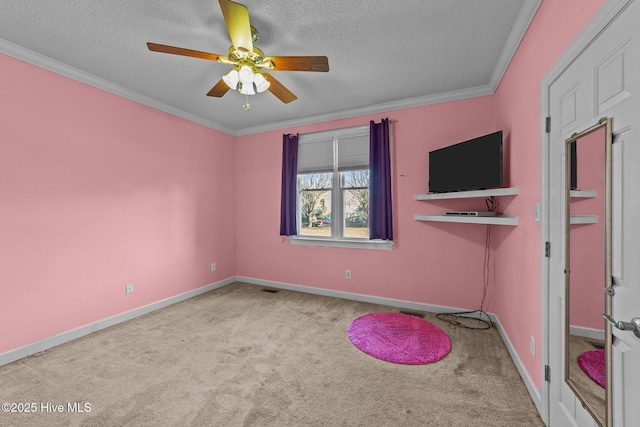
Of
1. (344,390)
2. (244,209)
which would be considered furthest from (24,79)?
(344,390)

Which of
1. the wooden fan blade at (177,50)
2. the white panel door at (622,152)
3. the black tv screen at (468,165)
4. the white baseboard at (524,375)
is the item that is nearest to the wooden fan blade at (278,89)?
the wooden fan blade at (177,50)

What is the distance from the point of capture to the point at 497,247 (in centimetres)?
300

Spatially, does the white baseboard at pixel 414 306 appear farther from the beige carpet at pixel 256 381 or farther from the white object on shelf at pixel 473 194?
the white object on shelf at pixel 473 194

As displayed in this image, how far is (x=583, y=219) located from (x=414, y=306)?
8.29ft

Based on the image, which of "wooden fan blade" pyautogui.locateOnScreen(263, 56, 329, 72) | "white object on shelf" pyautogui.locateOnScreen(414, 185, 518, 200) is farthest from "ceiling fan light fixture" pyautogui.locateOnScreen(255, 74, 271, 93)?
"white object on shelf" pyautogui.locateOnScreen(414, 185, 518, 200)

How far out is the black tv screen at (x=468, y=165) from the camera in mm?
2459

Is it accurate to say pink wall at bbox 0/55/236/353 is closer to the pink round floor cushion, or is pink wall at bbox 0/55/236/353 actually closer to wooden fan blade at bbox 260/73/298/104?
wooden fan blade at bbox 260/73/298/104

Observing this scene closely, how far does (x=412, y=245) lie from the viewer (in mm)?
3537

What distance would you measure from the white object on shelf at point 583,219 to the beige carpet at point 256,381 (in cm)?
132

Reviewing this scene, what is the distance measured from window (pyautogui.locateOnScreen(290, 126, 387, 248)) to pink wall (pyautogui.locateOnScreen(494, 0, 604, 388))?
1.63 m

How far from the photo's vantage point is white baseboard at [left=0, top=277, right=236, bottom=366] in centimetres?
234

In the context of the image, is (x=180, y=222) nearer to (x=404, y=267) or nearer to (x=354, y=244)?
(x=354, y=244)

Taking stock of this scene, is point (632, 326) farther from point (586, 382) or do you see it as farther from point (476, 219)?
point (476, 219)

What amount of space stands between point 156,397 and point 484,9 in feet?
12.2
